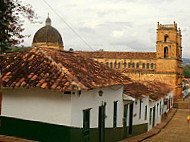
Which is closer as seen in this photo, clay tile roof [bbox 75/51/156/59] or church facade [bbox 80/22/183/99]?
church facade [bbox 80/22/183/99]

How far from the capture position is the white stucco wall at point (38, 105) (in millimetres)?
7746

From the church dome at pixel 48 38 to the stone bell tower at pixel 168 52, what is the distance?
73.5ft

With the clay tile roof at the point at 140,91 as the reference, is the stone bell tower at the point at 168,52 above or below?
above

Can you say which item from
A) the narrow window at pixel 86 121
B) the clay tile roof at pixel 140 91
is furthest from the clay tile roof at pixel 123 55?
the narrow window at pixel 86 121

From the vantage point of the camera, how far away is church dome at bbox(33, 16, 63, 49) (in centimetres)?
3297

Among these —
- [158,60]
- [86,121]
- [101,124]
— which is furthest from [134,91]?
[158,60]

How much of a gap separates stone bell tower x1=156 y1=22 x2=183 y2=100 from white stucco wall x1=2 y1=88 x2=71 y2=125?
4246cm

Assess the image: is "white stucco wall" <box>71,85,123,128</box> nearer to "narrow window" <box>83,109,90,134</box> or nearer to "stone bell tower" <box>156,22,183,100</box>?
"narrow window" <box>83,109,90,134</box>

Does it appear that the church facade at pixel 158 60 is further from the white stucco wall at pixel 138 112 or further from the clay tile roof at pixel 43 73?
the clay tile roof at pixel 43 73

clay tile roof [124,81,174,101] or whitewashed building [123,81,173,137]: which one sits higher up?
clay tile roof [124,81,174,101]

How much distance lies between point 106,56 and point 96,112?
146 feet

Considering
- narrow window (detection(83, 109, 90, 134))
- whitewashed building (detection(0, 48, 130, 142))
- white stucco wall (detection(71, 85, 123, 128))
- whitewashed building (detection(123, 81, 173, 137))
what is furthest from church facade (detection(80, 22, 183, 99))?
narrow window (detection(83, 109, 90, 134))

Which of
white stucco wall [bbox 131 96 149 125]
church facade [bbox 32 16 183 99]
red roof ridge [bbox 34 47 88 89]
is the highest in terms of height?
church facade [bbox 32 16 183 99]

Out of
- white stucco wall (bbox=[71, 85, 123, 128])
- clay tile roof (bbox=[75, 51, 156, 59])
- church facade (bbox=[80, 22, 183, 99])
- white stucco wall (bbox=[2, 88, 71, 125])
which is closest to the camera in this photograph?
white stucco wall (bbox=[2, 88, 71, 125])
